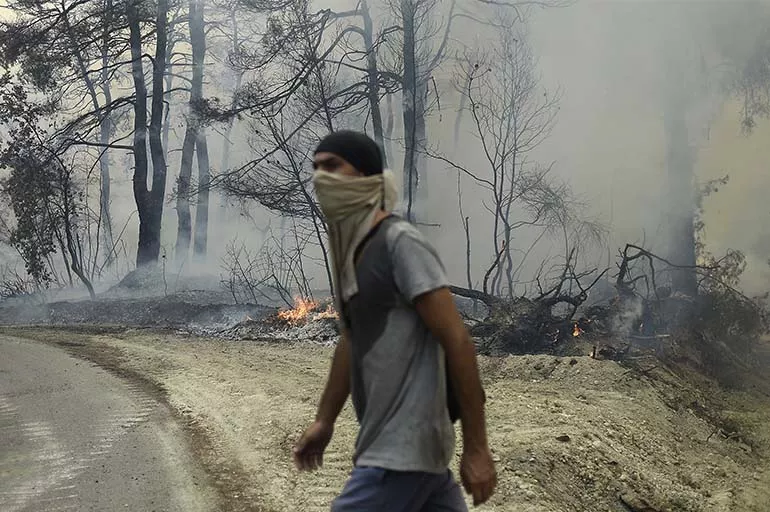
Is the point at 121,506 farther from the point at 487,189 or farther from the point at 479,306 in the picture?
the point at 487,189

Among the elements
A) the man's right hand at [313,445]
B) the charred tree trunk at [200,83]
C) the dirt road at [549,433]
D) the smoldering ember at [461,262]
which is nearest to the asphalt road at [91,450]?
the smoldering ember at [461,262]

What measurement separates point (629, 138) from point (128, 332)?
33.3 ft

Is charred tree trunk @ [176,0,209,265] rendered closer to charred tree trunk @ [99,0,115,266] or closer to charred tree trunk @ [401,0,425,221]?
charred tree trunk @ [99,0,115,266]

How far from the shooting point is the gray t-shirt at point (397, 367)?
196 centimetres

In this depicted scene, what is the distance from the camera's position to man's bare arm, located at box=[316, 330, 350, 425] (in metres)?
2.29

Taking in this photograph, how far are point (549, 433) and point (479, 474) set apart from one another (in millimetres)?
3354

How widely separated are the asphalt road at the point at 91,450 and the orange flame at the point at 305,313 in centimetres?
429

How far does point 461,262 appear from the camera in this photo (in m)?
19.1

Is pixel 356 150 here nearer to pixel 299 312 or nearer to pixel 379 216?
pixel 379 216

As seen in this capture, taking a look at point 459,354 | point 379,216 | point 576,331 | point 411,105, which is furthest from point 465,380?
point 411,105

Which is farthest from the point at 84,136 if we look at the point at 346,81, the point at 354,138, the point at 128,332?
the point at 354,138

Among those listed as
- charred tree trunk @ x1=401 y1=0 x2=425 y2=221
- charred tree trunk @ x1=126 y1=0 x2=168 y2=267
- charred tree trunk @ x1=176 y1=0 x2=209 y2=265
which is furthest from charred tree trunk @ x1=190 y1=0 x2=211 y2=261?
charred tree trunk @ x1=401 y1=0 x2=425 y2=221

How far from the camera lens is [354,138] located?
213 centimetres

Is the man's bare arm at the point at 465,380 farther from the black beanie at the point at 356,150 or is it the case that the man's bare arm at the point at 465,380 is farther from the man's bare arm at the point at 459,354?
the black beanie at the point at 356,150
